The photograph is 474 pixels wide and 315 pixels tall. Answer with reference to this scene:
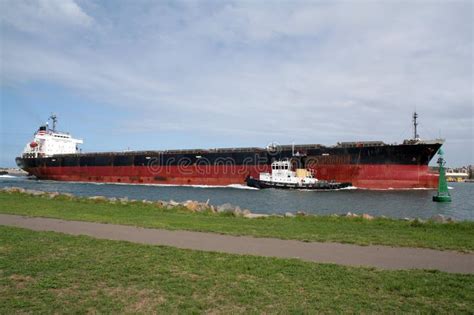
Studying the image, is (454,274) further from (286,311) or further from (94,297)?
(94,297)

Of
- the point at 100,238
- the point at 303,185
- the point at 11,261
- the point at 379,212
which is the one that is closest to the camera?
the point at 11,261

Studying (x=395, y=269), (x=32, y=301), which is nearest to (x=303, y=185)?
(x=395, y=269)

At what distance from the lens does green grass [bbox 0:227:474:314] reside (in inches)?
170

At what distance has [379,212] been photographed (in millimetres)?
21328

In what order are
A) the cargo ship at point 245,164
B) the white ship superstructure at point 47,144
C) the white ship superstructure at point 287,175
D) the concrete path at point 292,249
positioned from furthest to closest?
the white ship superstructure at point 47,144
the white ship superstructure at point 287,175
the cargo ship at point 245,164
the concrete path at point 292,249

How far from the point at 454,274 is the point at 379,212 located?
53.7 ft

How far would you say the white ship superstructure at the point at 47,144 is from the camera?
59.5 metres

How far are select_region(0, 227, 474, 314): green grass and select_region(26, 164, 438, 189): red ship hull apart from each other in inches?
1259

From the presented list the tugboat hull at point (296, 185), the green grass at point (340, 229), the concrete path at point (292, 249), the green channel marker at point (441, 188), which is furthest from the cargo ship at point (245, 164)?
the concrete path at point (292, 249)

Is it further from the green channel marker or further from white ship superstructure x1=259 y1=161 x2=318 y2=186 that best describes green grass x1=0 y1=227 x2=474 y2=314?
white ship superstructure x1=259 y1=161 x2=318 y2=186

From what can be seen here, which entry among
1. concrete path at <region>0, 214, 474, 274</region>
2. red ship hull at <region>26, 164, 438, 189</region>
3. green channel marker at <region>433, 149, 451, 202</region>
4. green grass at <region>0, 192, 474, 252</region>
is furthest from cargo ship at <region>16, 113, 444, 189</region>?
concrete path at <region>0, 214, 474, 274</region>

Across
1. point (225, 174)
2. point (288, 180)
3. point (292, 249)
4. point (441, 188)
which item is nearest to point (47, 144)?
point (225, 174)

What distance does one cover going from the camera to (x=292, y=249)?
7402 millimetres

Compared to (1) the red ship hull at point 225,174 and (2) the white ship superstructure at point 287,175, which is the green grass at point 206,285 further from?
(1) the red ship hull at point 225,174
